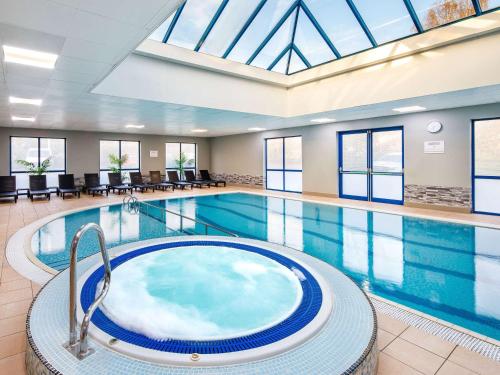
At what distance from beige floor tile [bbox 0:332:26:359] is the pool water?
58 centimetres

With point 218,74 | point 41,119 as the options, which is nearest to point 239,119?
point 218,74

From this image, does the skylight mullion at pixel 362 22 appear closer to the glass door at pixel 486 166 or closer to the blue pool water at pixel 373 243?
the glass door at pixel 486 166

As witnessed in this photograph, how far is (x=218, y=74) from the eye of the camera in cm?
766

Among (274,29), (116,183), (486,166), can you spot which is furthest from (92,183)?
(486,166)

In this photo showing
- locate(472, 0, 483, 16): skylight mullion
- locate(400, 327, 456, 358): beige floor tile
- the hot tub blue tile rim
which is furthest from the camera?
locate(472, 0, 483, 16): skylight mullion

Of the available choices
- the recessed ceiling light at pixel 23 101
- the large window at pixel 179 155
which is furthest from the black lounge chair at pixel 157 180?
the recessed ceiling light at pixel 23 101

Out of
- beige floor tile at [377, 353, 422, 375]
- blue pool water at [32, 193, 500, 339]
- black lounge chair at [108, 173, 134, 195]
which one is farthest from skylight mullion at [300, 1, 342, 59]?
black lounge chair at [108, 173, 134, 195]

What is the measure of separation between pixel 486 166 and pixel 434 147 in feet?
4.01

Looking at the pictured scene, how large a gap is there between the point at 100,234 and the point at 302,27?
7172 mm

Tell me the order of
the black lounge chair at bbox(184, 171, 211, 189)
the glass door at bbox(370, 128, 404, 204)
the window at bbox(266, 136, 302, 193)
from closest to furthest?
the glass door at bbox(370, 128, 404, 204) < the window at bbox(266, 136, 302, 193) < the black lounge chair at bbox(184, 171, 211, 189)

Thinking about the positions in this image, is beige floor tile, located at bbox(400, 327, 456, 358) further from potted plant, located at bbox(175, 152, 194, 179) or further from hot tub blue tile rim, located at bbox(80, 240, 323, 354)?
potted plant, located at bbox(175, 152, 194, 179)

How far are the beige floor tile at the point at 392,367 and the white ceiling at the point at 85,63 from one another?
3.36 meters

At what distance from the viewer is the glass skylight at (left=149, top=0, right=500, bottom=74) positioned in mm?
5957

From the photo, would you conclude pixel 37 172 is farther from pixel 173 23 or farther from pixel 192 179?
pixel 173 23
